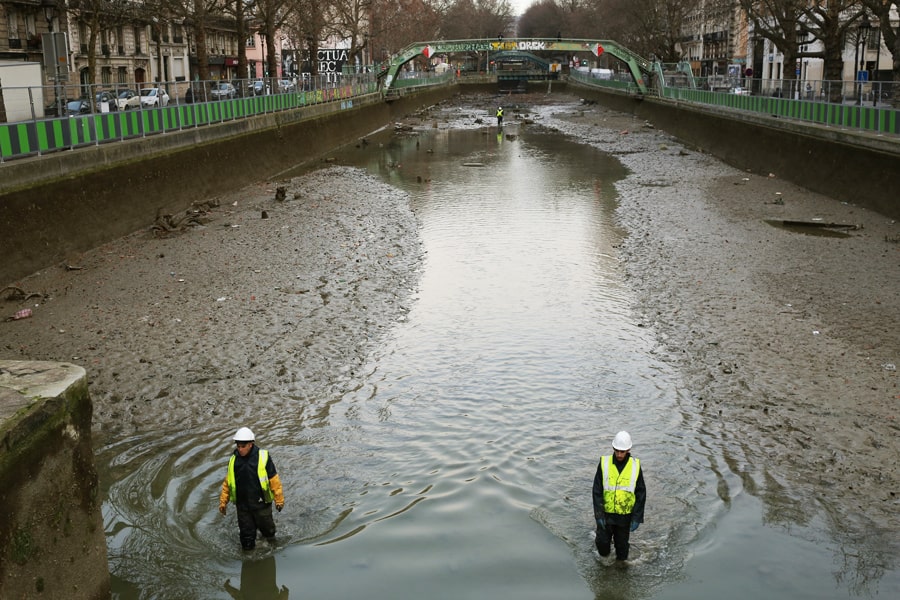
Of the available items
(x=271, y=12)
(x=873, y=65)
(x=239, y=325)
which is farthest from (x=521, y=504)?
(x=873, y=65)

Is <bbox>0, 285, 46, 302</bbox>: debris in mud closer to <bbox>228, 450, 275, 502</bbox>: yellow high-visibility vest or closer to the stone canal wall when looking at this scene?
the stone canal wall

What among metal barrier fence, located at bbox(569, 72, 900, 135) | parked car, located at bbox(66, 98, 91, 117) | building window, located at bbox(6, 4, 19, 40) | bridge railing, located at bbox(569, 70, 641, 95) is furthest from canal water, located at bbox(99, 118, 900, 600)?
bridge railing, located at bbox(569, 70, 641, 95)

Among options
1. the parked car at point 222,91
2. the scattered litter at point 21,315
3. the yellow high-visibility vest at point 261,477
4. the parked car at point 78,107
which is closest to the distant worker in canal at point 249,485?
the yellow high-visibility vest at point 261,477

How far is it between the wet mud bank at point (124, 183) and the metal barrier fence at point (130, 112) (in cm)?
38

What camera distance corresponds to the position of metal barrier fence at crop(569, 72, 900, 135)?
24.3 meters

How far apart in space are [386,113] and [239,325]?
49.0m

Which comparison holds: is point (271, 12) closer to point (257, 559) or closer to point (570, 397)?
point (570, 397)

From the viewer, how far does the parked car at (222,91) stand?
30.5 meters

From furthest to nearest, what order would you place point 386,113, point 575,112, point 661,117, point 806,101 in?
point 575,112, point 386,113, point 661,117, point 806,101

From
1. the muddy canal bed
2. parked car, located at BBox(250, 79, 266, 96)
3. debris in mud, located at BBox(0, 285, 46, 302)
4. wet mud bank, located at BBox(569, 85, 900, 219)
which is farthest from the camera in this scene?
parked car, located at BBox(250, 79, 266, 96)

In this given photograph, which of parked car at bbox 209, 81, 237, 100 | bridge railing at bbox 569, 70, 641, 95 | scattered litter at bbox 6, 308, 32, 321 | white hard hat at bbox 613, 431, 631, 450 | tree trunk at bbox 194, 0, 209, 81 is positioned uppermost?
tree trunk at bbox 194, 0, 209, 81

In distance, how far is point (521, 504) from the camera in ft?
30.4

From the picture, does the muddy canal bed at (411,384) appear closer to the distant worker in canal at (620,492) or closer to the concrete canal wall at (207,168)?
the distant worker in canal at (620,492)

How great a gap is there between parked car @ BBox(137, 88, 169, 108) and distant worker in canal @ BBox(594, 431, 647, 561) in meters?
20.0
